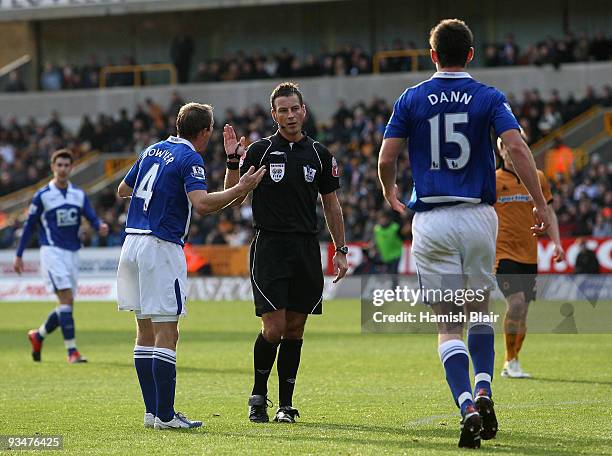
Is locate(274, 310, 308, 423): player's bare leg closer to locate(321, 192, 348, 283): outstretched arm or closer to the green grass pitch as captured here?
the green grass pitch

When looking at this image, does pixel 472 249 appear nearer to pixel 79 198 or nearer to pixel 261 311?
pixel 261 311

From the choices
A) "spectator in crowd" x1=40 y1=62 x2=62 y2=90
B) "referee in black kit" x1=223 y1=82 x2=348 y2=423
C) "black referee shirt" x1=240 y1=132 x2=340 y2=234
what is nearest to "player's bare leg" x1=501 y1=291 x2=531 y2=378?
"referee in black kit" x1=223 y1=82 x2=348 y2=423

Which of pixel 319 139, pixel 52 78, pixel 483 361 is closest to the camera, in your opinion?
pixel 483 361

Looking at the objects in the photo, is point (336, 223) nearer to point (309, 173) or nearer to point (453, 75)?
point (309, 173)

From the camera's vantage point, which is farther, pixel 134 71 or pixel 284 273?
pixel 134 71

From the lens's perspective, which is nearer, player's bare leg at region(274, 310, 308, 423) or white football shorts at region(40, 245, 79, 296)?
player's bare leg at region(274, 310, 308, 423)

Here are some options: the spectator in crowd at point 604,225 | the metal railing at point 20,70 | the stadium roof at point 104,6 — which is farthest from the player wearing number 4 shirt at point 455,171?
the metal railing at point 20,70

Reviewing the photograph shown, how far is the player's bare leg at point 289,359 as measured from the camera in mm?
9266

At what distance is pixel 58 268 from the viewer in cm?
1570

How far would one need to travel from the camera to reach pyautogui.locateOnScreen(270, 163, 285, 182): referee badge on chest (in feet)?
30.2

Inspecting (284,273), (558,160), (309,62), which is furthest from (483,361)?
(309,62)

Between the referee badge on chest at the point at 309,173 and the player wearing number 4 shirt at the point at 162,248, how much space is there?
687 millimetres

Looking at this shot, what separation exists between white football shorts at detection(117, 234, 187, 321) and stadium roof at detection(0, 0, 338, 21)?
114 feet

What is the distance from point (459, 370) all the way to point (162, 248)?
240 cm
